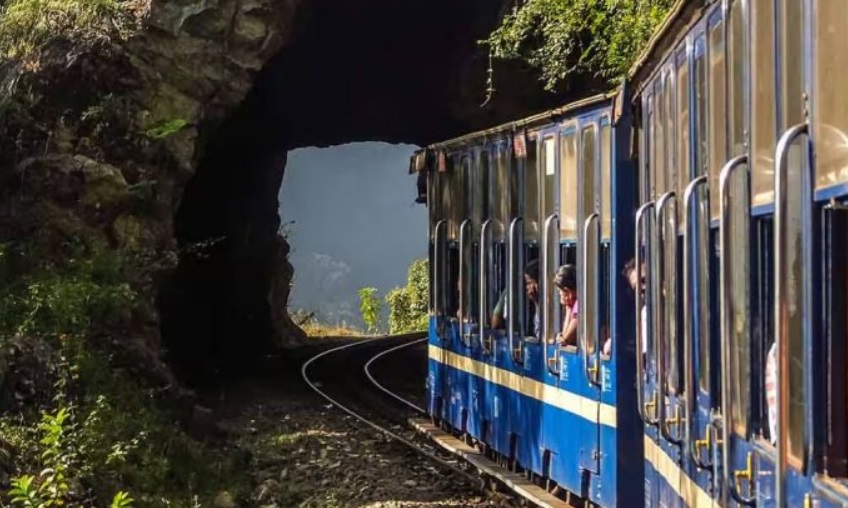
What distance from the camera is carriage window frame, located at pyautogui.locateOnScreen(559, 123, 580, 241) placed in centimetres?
925

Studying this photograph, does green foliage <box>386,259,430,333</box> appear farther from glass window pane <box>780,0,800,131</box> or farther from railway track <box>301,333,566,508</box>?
glass window pane <box>780,0,800,131</box>

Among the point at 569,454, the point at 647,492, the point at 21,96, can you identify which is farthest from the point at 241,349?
the point at 647,492

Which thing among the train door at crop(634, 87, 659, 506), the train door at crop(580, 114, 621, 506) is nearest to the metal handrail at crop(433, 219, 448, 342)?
the train door at crop(580, 114, 621, 506)

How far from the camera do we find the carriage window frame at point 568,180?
364 inches

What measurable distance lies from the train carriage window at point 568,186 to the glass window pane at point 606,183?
610mm

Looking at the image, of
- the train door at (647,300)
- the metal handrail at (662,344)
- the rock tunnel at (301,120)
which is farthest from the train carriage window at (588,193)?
the rock tunnel at (301,120)

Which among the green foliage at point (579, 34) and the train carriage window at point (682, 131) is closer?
the train carriage window at point (682, 131)

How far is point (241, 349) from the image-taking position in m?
27.7

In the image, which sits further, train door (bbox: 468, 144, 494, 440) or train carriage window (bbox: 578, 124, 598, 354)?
train door (bbox: 468, 144, 494, 440)

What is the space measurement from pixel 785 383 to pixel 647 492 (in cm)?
429

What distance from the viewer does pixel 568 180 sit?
9.44 meters

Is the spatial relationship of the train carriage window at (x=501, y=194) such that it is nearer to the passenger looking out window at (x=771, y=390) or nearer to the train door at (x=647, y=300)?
the train door at (x=647, y=300)

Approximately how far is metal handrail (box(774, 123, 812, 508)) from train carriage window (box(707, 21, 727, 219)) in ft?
4.29

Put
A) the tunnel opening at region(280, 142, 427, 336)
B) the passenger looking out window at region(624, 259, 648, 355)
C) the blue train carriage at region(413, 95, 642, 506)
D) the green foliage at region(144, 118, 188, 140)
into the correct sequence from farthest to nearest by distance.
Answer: the tunnel opening at region(280, 142, 427, 336) → the green foliage at region(144, 118, 188, 140) → the blue train carriage at region(413, 95, 642, 506) → the passenger looking out window at region(624, 259, 648, 355)
